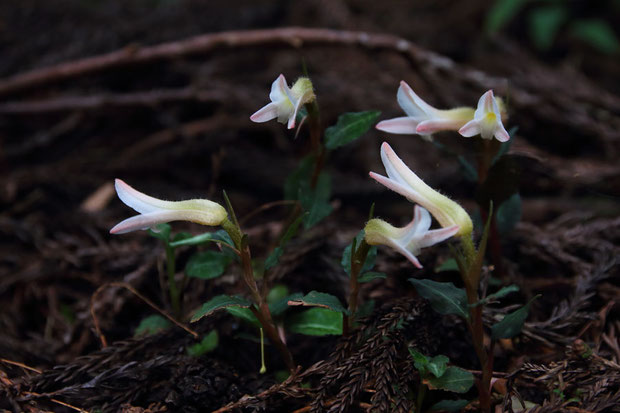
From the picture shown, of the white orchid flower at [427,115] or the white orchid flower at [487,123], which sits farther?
the white orchid flower at [427,115]

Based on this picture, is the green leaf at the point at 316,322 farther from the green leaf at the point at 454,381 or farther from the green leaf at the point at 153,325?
the green leaf at the point at 153,325

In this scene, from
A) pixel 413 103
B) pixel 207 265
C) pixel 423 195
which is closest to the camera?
pixel 423 195

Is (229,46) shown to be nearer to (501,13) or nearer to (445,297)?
(445,297)

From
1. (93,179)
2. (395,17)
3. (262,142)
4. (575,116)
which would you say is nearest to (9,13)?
(93,179)

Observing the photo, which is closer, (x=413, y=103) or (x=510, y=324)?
(x=510, y=324)

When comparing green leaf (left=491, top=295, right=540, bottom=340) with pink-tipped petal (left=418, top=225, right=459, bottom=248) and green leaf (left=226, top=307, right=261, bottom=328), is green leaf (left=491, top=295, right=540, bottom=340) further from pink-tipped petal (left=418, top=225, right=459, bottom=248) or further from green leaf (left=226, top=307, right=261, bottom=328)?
green leaf (left=226, top=307, right=261, bottom=328)

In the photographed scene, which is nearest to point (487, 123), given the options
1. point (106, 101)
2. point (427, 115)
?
point (427, 115)

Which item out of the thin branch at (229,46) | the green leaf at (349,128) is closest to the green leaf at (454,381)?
the green leaf at (349,128)
